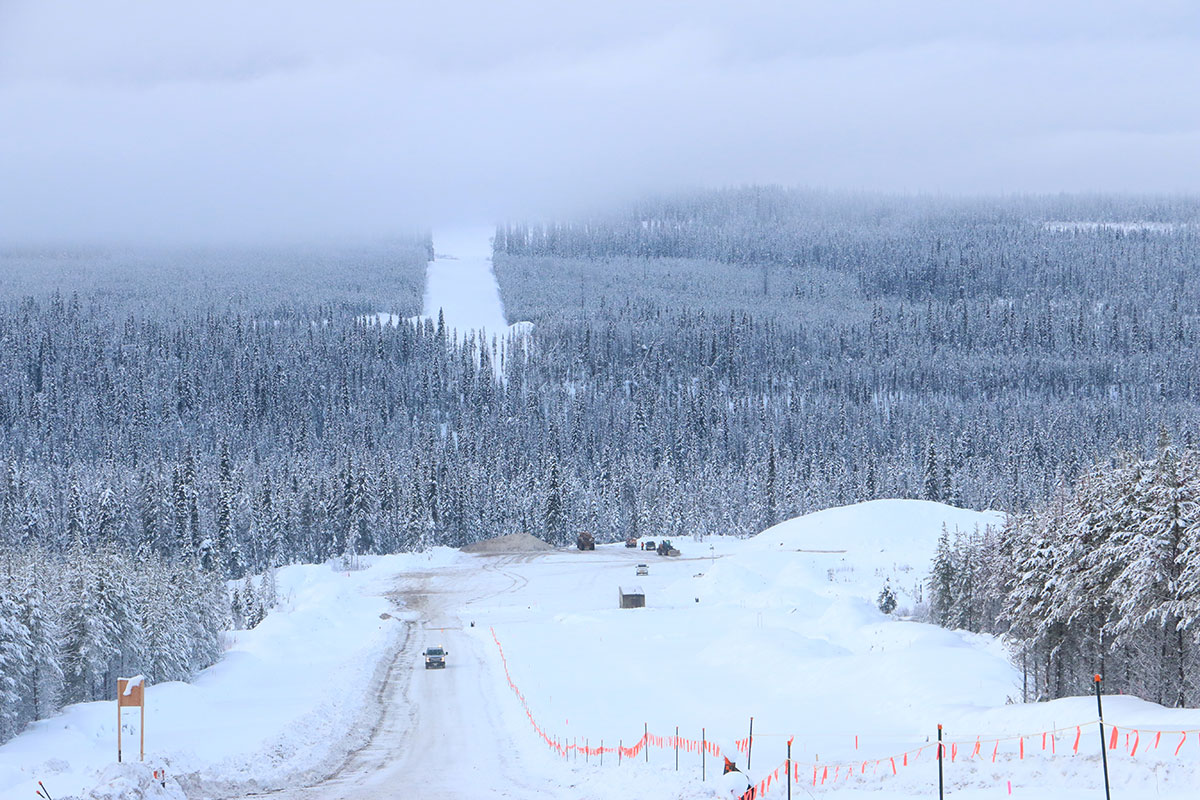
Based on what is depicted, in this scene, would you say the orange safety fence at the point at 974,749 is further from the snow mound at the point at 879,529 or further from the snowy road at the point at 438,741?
the snow mound at the point at 879,529

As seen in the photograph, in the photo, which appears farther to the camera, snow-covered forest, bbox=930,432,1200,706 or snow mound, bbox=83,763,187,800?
snow-covered forest, bbox=930,432,1200,706

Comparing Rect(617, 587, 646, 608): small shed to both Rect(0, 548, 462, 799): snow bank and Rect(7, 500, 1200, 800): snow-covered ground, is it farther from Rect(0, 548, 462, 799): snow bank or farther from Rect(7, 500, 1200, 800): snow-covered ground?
Rect(0, 548, 462, 799): snow bank

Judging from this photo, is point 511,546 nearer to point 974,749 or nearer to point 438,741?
point 438,741

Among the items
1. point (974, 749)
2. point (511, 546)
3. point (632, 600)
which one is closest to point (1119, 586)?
point (974, 749)

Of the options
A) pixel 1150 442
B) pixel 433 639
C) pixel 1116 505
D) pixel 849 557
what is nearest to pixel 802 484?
pixel 849 557

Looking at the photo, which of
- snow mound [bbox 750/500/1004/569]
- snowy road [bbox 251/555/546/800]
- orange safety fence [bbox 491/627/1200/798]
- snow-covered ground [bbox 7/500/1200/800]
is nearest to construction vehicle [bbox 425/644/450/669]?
snowy road [bbox 251/555/546/800]

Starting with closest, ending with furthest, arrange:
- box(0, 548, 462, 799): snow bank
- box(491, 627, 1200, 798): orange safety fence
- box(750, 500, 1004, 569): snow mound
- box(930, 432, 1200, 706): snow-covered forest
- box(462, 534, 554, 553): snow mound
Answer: box(491, 627, 1200, 798): orange safety fence, box(0, 548, 462, 799): snow bank, box(930, 432, 1200, 706): snow-covered forest, box(750, 500, 1004, 569): snow mound, box(462, 534, 554, 553): snow mound

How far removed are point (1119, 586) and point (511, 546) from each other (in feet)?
292

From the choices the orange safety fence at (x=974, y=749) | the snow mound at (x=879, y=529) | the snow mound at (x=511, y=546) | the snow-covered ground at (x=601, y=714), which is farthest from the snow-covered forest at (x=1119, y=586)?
the snow mound at (x=511, y=546)

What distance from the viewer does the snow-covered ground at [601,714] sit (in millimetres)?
21609

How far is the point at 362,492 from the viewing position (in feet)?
379

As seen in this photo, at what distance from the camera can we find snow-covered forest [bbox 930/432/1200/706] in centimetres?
3005

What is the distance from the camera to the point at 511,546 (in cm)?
11656

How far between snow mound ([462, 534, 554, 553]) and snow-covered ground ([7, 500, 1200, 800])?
41235 mm
